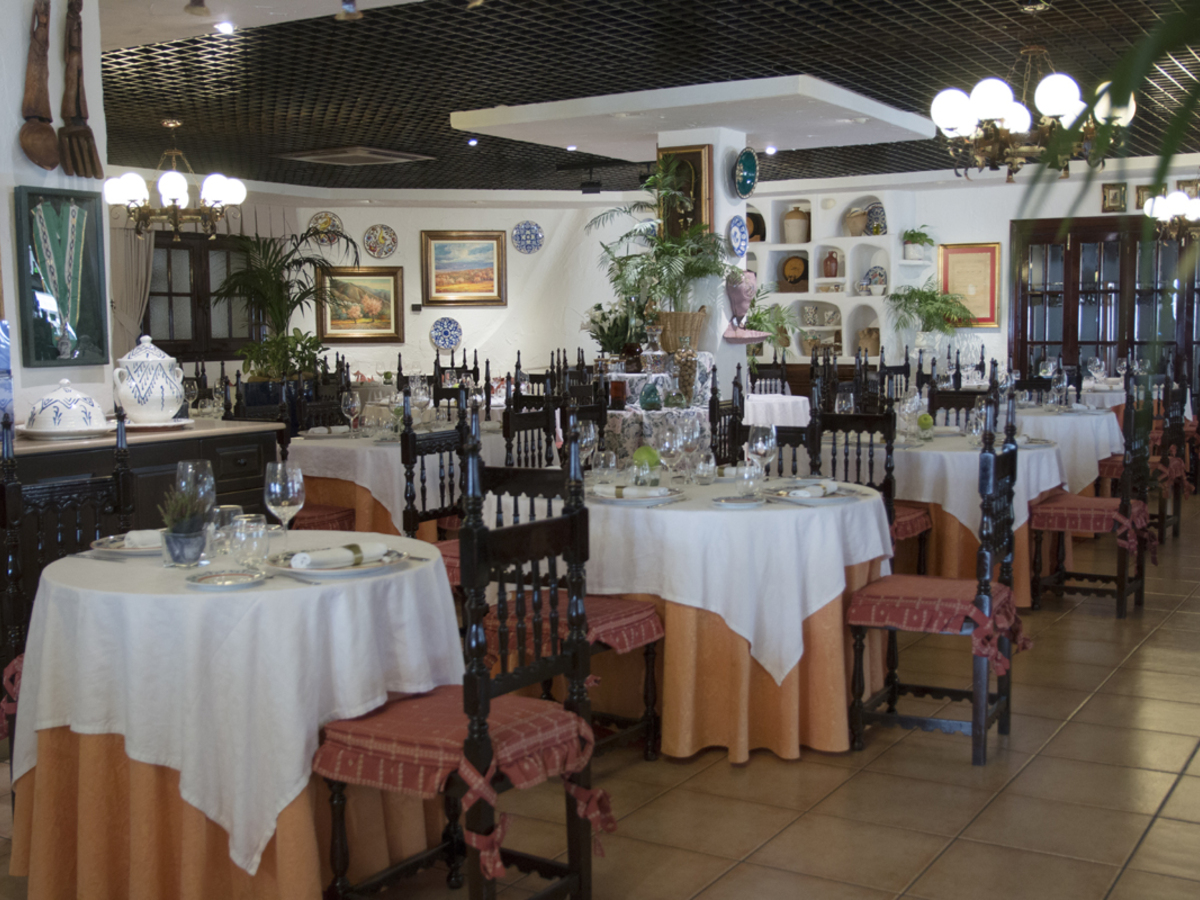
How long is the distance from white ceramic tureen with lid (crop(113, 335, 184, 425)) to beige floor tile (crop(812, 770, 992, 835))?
3260 millimetres

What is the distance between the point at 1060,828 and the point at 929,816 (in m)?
0.36

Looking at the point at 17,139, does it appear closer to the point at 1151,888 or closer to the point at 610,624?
the point at 610,624

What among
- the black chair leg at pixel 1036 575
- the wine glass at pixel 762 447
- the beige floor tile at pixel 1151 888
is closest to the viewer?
the beige floor tile at pixel 1151 888

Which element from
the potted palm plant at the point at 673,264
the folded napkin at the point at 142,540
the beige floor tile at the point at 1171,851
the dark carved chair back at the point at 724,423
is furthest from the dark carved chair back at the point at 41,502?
the potted palm plant at the point at 673,264

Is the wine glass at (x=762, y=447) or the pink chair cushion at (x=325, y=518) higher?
the wine glass at (x=762, y=447)

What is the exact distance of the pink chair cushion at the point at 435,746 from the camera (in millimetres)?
2455

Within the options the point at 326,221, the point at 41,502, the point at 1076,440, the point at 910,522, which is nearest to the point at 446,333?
the point at 326,221

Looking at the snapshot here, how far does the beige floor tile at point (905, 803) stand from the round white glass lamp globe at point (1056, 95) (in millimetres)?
3642

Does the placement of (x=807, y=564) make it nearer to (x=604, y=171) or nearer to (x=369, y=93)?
(x=369, y=93)

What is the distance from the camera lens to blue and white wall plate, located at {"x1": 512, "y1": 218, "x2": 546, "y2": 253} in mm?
15328

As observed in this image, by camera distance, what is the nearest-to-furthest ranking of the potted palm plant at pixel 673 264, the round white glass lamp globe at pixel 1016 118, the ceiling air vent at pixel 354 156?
the round white glass lamp globe at pixel 1016 118, the potted palm plant at pixel 673 264, the ceiling air vent at pixel 354 156

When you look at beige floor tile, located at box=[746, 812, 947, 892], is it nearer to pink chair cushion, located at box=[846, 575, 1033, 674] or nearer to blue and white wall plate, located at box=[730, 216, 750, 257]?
pink chair cushion, located at box=[846, 575, 1033, 674]

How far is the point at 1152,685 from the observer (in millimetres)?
4660

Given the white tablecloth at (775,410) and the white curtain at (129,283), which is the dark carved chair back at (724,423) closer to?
the white tablecloth at (775,410)
